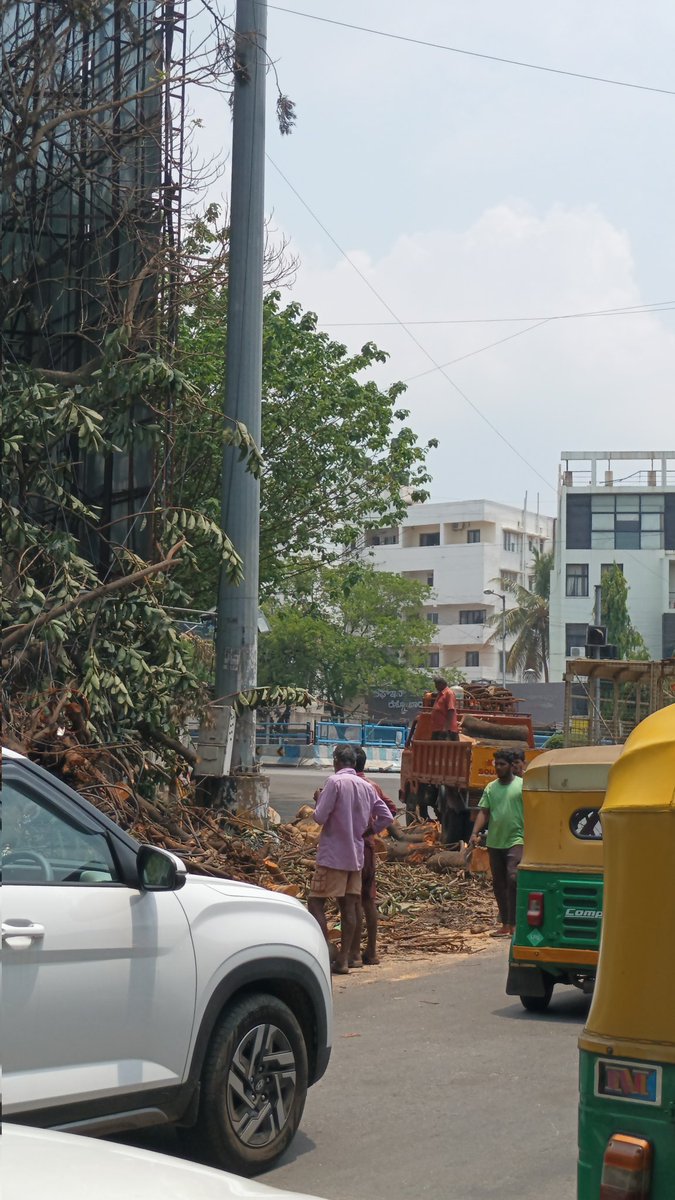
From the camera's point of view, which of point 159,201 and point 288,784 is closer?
point 159,201

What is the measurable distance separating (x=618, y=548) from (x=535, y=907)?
2216 inches

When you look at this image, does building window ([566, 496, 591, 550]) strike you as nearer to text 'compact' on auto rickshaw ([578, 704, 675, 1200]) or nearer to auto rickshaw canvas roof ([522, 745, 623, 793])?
auto rickshaw canvas roof ([522, 745, 623, 793])

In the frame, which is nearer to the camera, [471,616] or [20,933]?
[20,933]

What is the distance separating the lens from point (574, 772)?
358 inches

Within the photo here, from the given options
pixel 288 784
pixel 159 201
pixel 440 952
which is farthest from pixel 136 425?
pixel 288 784

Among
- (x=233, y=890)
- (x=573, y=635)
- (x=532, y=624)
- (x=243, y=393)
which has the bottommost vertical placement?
(x=233, y=890)

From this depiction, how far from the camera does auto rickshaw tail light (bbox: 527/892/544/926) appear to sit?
916 cm

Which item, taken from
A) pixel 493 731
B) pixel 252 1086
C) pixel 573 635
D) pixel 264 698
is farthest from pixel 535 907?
pixel 573 635

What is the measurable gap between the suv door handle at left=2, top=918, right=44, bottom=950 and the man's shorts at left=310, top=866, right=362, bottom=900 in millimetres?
5811

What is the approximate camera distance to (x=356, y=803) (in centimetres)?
1046

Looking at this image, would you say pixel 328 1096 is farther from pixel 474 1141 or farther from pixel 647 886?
pixel 647 886

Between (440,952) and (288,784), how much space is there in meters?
22.3

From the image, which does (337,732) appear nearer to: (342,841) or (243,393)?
(243,393)

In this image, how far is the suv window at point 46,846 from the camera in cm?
498
